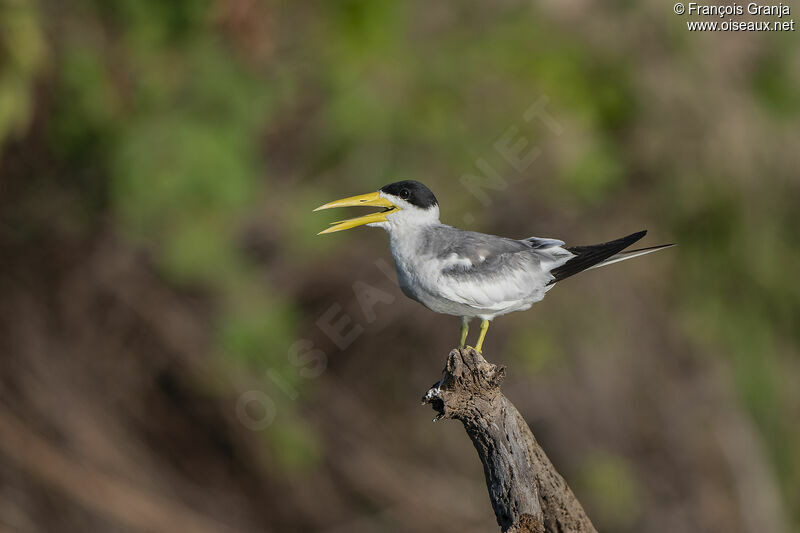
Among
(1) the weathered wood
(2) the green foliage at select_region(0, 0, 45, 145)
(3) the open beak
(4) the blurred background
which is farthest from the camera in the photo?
(4) the blurred background

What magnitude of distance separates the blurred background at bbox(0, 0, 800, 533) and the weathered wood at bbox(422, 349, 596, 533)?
454 cm

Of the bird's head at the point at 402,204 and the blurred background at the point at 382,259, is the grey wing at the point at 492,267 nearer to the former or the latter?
the bird's head at the point at 402,204

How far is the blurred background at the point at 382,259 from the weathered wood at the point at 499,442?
4543 millimetres

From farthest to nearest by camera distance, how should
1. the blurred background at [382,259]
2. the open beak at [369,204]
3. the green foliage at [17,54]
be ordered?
the blurred background at [382,259]
the green foliage at [17,54]
the open beak at [369,204]

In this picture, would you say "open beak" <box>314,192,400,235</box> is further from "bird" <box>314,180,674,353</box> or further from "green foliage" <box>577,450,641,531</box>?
"green foliage" <box>577,450,641,531</box>

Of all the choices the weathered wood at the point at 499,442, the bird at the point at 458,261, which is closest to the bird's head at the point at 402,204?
the bird at the point at 458,261

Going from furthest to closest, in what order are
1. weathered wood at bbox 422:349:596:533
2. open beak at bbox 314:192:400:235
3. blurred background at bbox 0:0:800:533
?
1. blurred background at bbox 0:0:800:533
2. weathered wood at bbox 422:349:596:533
3. open beak at bbox 314:192:400:235

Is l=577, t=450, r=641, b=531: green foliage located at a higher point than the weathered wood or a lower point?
higher

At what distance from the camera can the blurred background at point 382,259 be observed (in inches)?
291

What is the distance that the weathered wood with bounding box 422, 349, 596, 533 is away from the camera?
258cm

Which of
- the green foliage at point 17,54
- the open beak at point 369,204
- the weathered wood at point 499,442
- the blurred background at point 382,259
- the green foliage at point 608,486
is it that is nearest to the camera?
the open beak at point 369,204

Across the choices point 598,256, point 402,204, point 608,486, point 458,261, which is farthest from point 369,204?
point 608,486

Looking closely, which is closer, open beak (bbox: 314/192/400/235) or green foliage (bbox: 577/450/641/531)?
open beak (bbox: 314/192/400/235)

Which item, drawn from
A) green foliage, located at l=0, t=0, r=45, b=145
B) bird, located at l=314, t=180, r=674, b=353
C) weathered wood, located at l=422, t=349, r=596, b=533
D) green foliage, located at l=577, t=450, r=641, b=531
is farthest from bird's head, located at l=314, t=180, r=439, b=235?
green foliage, located at l=577, t=450, r=641, b=531
